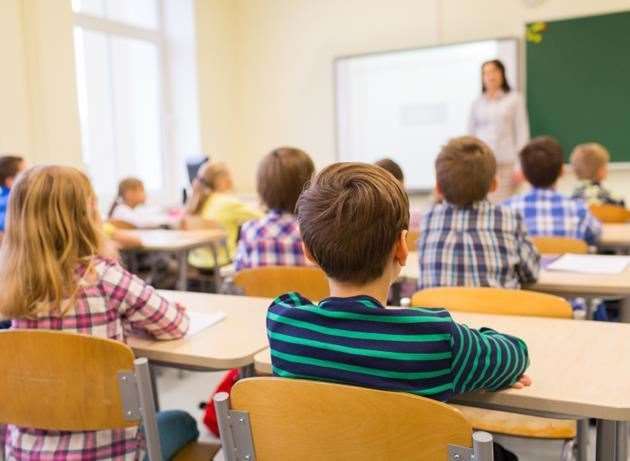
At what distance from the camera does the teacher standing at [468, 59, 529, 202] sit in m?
5.04

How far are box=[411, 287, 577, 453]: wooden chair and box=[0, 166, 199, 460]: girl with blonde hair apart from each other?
737 mm

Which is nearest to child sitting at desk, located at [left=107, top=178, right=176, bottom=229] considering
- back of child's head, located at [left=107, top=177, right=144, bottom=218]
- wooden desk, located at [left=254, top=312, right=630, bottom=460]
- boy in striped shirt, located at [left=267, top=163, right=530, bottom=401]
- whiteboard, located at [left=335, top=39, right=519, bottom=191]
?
back of child's head, located at [left=107, top=177, right=144, bottom=218]

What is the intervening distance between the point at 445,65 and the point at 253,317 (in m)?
4.28

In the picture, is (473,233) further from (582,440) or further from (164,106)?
(164,106)

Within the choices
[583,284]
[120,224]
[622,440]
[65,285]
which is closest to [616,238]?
[583,284]

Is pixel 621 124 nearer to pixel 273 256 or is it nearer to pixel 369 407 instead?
pixel 273 256

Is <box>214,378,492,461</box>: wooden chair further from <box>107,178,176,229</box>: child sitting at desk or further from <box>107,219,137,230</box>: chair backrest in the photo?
<box>107,178,176,229</box>: child sitting at desk

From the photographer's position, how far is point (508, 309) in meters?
1.78

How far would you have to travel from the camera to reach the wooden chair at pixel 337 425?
0.94 metres

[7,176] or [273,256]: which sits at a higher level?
[7,176]

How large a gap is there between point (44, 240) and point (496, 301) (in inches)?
45.3

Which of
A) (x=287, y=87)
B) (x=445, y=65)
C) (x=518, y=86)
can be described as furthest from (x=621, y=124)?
(x=287, y=87)

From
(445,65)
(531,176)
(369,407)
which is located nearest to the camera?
(369,407)

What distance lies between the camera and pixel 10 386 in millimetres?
1420
